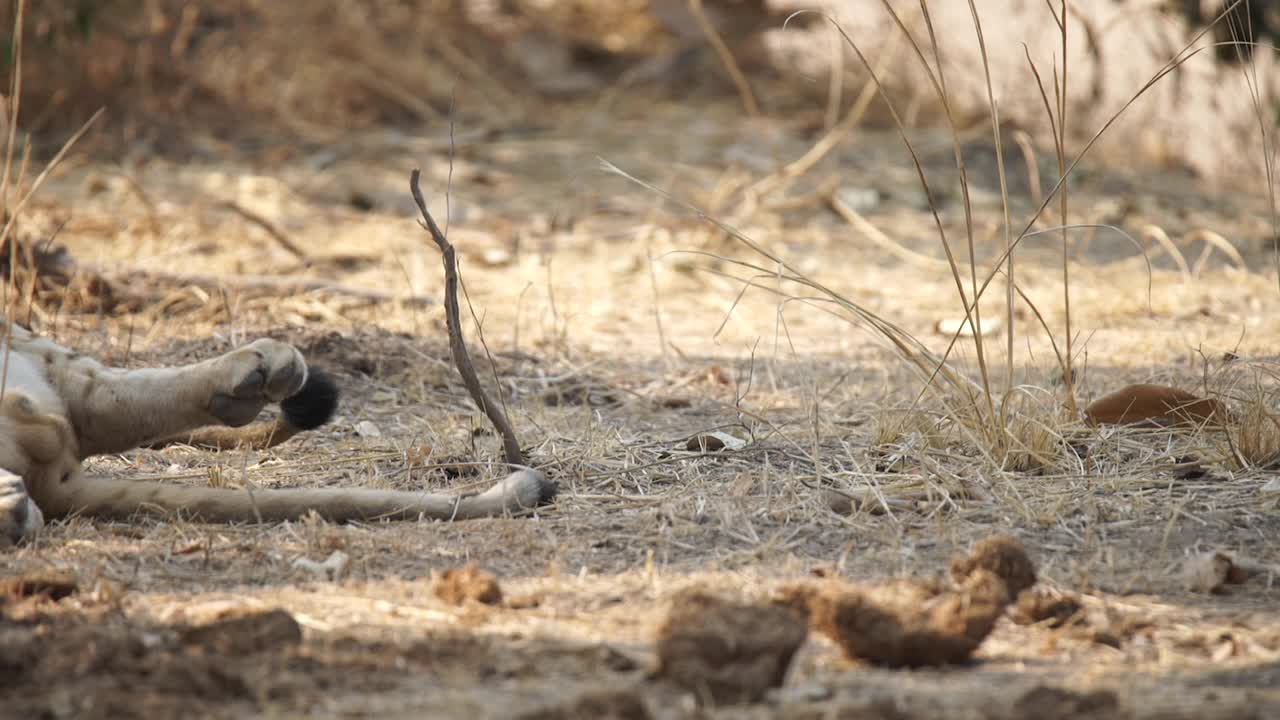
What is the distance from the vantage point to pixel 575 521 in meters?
2.44

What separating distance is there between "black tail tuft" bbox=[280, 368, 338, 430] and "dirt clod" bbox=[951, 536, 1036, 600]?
4.35ft

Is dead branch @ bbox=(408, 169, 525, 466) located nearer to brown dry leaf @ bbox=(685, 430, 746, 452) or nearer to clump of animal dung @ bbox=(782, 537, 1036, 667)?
brown dry leaf @ bbox=(685, 430, 746, 452)

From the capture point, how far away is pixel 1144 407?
295 cm

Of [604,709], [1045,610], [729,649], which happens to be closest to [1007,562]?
[1045,610]

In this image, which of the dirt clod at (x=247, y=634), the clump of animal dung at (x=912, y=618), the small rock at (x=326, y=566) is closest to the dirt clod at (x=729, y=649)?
the clump of animal dung at (x=912, y=618)

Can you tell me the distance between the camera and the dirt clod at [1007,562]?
1952 mm

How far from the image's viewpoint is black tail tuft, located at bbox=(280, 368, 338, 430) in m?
2.67

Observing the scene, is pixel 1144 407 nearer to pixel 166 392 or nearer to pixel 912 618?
pixel 912 618

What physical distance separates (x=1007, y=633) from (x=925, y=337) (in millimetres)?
2830

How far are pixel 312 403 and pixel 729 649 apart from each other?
1327mm

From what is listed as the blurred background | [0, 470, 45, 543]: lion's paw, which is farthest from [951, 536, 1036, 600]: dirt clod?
the blurred background

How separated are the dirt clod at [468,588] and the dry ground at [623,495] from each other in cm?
6

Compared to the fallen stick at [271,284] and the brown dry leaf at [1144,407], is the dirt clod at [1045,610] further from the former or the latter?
the fallen stick at [271,284]

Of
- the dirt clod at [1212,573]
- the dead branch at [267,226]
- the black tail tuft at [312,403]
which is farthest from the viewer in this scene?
the dead branch at [267,226]
